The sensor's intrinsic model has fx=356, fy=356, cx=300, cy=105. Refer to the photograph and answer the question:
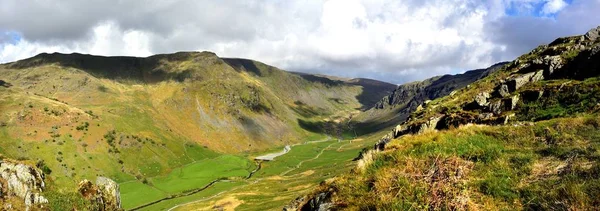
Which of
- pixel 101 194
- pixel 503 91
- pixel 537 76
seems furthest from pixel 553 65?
pixel 101 194

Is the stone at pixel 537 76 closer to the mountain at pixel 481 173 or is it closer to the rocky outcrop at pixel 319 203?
the mountain at pixel 481 173

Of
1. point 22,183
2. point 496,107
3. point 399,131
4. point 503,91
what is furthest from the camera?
point 399,131

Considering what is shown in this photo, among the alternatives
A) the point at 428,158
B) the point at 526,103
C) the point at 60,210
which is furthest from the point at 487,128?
the point at 60,210

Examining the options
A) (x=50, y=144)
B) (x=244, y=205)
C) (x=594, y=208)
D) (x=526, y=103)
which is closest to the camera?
(x=594, y=208)

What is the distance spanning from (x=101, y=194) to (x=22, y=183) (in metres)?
9.21

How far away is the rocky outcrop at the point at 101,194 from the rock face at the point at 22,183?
4367 mm

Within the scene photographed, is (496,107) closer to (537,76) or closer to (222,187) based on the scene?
(537,76)

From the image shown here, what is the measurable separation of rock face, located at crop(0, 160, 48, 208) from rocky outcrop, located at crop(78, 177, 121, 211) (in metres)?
4.37

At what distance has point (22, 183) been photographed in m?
40.9

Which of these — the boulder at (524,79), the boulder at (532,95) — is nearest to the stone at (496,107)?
the boulder at (532,95)

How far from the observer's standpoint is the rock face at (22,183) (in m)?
40.0

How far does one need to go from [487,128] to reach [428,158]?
627cm

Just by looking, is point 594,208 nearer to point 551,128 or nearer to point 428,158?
point 428,158

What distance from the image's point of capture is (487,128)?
17484 millimetres
